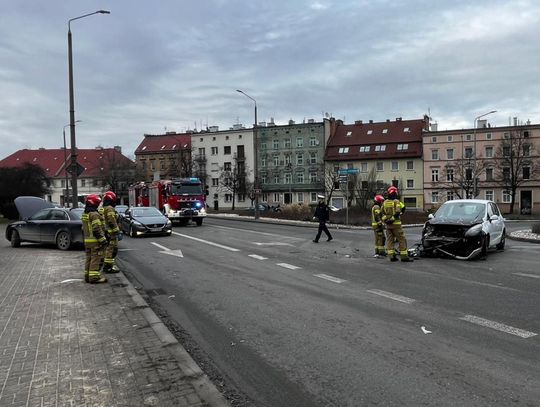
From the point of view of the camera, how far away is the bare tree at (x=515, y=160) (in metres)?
66.9

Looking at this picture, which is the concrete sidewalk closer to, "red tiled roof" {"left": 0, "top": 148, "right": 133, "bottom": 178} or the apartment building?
the apartment building

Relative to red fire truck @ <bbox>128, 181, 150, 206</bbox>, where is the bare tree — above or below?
above

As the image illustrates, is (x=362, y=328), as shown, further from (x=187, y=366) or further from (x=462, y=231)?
(x=462, y=231)

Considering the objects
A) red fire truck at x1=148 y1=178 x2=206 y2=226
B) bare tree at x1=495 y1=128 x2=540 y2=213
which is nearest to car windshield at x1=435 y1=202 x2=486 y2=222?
red fire truck at x1=148 y1=178 x2=206 y2=226

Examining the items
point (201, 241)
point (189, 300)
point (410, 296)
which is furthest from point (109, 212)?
point (201, 241)

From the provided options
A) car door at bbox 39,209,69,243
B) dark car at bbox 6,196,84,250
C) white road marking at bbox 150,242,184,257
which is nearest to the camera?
white road marking at bbox 150,242,184,257

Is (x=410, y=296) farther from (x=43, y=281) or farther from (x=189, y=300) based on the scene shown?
(x=43, y=281)

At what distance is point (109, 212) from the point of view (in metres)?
11.0

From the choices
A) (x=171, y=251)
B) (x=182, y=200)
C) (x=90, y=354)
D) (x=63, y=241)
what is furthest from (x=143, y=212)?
(x=90, y=354)

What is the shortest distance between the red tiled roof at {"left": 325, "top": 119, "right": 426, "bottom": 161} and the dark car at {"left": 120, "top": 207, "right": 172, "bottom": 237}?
188 feet

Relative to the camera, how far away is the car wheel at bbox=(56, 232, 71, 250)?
1641cm

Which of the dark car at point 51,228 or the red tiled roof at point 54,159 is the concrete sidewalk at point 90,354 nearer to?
the dark car at point 51,228

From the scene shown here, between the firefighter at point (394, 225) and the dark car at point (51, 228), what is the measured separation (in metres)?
9.71

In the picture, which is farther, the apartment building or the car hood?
the apartment building
